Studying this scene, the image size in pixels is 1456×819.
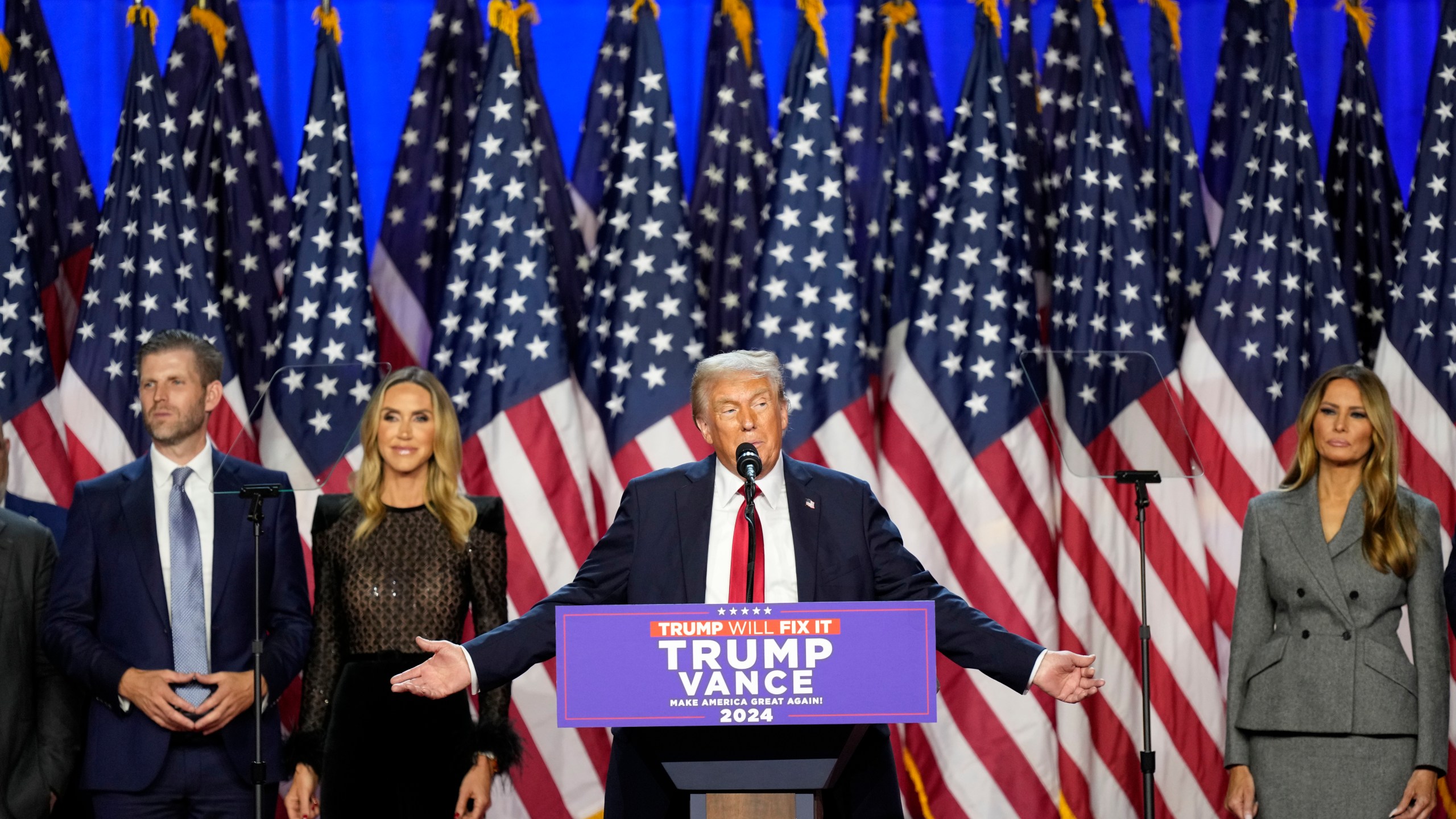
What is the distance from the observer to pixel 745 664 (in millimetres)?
2412

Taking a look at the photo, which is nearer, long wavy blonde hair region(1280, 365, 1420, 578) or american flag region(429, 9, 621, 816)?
long wavy blonde hair region(1280, 365, 1420, 578)

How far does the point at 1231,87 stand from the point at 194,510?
158 inches

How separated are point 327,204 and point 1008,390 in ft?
8.01

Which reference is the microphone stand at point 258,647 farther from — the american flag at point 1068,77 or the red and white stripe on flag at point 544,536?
the american flag at point 1068,77

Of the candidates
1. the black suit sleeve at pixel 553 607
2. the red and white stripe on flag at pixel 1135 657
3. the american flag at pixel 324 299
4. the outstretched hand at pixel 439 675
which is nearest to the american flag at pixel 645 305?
the american flag at pixel 324 299

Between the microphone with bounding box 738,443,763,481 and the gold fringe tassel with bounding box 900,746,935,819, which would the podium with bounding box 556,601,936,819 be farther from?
the gold fringe tassel with bounding box 900,746,935,819

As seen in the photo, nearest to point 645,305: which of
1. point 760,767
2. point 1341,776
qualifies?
point 1341,776

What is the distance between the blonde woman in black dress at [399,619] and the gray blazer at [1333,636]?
1.99 meters

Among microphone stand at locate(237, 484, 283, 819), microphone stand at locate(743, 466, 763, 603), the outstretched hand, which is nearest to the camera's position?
microphone stand at locate(743, 466, 763, 603)

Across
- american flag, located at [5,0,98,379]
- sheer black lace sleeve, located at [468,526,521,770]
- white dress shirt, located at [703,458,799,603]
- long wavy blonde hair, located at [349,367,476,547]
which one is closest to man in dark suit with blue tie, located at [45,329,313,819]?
long wavy blonde hair, located at [349,367,476,547]

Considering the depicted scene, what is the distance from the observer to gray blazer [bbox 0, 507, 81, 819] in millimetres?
3814

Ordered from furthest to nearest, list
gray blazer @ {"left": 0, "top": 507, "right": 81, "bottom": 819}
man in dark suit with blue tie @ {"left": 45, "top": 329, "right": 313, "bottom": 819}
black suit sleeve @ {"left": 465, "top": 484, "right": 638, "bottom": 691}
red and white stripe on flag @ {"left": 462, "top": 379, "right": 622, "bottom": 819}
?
red and white stripe on flag @ {"left": 462, "top": 379, "right": 622, "bottom": 819} < gray blazer @ {"left": 0, "top": 507, "right": 81, "bottom": 819} < man in dark suit with blue tie @ {"left": 45, "top": 329, "right": 313, "bottom": 819} < black suit sleeve @ {"left": 465, "top": 484, "right": 638, "bottom": 691}

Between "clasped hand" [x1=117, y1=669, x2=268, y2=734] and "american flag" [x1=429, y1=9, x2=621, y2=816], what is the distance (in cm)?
122

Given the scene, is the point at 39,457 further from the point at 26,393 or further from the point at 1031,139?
the point at 1031,139
